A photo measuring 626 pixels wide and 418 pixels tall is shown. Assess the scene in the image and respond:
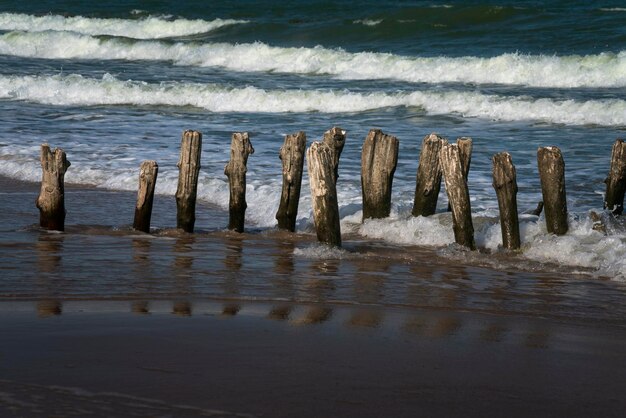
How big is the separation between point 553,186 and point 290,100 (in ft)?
44.4

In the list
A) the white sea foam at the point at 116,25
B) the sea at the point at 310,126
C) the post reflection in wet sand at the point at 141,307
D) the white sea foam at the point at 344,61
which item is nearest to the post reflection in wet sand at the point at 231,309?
the sea at the point at 310,126

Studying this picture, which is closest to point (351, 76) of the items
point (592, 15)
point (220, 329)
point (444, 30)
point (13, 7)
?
point (444, 30)

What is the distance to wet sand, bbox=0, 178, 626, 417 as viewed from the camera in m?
5.00

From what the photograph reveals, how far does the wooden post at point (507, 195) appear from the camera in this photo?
335 inches

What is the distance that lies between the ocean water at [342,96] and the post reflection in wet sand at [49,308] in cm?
252

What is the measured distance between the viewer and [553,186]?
8742 millimetres

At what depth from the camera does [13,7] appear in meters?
48.7

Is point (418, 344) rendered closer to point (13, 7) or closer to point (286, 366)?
point (286, 366)

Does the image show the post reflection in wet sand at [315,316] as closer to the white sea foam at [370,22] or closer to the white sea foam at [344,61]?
the white sea foam at [344,61]

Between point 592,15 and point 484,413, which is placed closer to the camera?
point 484,413

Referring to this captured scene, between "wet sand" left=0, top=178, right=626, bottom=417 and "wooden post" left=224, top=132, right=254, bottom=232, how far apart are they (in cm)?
34

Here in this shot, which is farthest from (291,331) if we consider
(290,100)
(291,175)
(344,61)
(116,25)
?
(116,25)

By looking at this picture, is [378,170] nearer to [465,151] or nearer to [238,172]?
[465,151]

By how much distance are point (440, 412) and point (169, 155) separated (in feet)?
32.5
